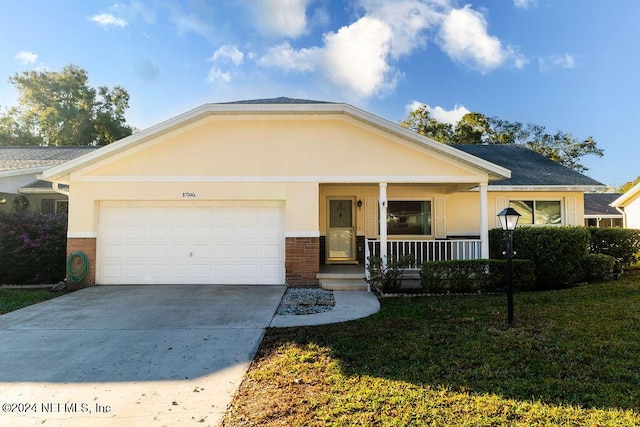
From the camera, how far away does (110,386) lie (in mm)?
3766

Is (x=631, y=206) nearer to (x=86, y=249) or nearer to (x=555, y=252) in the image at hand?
(x=555, y=252)

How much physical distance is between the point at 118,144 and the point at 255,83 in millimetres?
7263

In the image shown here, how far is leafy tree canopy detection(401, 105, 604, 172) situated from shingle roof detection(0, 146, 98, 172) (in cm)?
2311

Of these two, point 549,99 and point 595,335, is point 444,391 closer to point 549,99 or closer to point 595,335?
point 595,335

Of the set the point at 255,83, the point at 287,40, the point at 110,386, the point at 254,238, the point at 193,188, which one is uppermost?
the point at 287,40

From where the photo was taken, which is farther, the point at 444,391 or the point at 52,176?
the point at 52,176

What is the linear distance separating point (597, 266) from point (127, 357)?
1105 centimetres

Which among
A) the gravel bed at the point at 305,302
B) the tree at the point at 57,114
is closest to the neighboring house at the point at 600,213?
the gravel bed at the point at 305,302

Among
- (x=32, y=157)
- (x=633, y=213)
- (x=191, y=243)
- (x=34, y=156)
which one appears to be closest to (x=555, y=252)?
(x=191, y=243)

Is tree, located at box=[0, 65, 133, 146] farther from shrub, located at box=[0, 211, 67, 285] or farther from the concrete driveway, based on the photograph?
the concrete driveway

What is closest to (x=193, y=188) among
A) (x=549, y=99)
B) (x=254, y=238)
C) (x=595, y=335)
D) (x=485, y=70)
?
(x=254, y=238)

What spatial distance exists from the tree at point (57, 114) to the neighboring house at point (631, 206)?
35283mm

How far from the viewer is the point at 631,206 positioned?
1817 cm

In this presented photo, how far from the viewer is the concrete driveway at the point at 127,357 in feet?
10.8
